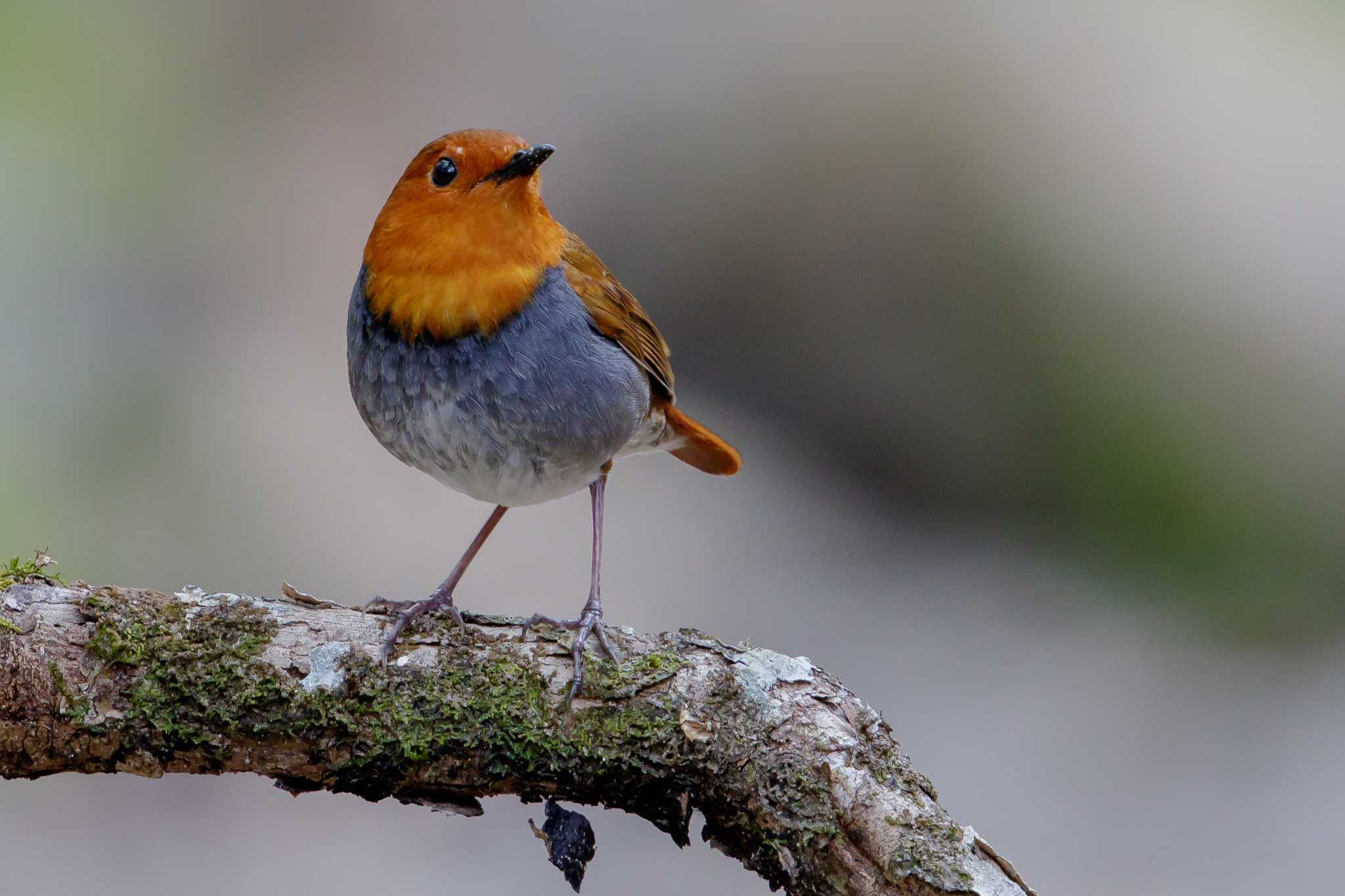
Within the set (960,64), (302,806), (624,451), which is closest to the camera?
(624,451)

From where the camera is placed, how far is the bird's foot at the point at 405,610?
263cm

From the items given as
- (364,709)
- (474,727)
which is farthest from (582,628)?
(364,709)

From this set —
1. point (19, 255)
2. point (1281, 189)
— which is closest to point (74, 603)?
point (19, 255)

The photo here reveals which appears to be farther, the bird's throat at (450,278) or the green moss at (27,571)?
the bird's throat at (450,278)

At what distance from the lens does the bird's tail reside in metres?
3.59

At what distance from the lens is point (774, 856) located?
→ 2471mm

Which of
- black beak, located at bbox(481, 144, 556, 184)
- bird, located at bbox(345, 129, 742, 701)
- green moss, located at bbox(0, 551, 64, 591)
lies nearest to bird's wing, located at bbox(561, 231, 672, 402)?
bird, located at bbox(345, 129, 742, 701)

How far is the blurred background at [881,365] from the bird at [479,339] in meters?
2.65

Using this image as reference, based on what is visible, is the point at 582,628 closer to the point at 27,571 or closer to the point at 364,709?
the point at 364,709

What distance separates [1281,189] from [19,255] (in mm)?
6145

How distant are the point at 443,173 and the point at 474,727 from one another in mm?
1280

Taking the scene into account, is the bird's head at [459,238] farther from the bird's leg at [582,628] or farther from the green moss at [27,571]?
the green moss at [27,571]

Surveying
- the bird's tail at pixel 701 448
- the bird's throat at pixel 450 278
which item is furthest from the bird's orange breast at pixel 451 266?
the bird's tail at pixel 701 448

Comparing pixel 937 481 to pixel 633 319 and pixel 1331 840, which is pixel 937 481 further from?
pixel 633 319
